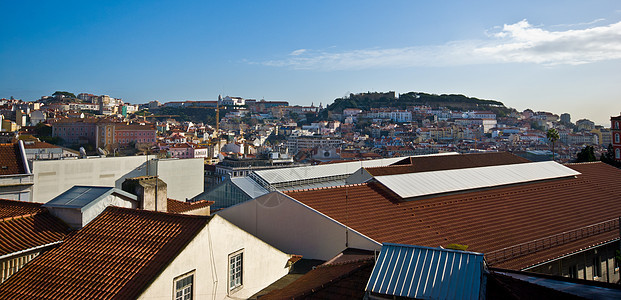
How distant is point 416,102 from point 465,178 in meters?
150

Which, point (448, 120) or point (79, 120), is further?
point (448, 120)

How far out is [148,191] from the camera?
9117mm

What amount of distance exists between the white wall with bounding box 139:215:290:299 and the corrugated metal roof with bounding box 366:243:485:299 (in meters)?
2.73

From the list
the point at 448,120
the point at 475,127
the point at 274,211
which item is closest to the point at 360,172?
the point at 274,211

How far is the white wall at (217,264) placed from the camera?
19.7 ft

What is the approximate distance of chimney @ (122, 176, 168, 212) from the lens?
8992 mm

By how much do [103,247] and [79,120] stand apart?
3395 inches

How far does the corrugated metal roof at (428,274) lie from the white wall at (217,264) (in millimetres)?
2732

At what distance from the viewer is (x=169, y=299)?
600cm

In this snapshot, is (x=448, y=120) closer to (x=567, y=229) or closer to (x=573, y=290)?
(x=567, y=229)

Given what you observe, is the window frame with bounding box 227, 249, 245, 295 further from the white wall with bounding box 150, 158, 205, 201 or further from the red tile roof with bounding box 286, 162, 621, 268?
the white wall with bounding box 150, 158, 205, 201

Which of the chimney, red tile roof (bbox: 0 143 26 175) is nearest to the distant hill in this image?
red tile roof (bbox: 0 143 26 175)

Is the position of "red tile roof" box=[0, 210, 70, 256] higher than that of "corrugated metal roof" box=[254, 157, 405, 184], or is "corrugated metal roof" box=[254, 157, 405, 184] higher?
"red tile roof" box=[0, 210, 70, 256]

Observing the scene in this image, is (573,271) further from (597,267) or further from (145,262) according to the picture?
(145,262)
